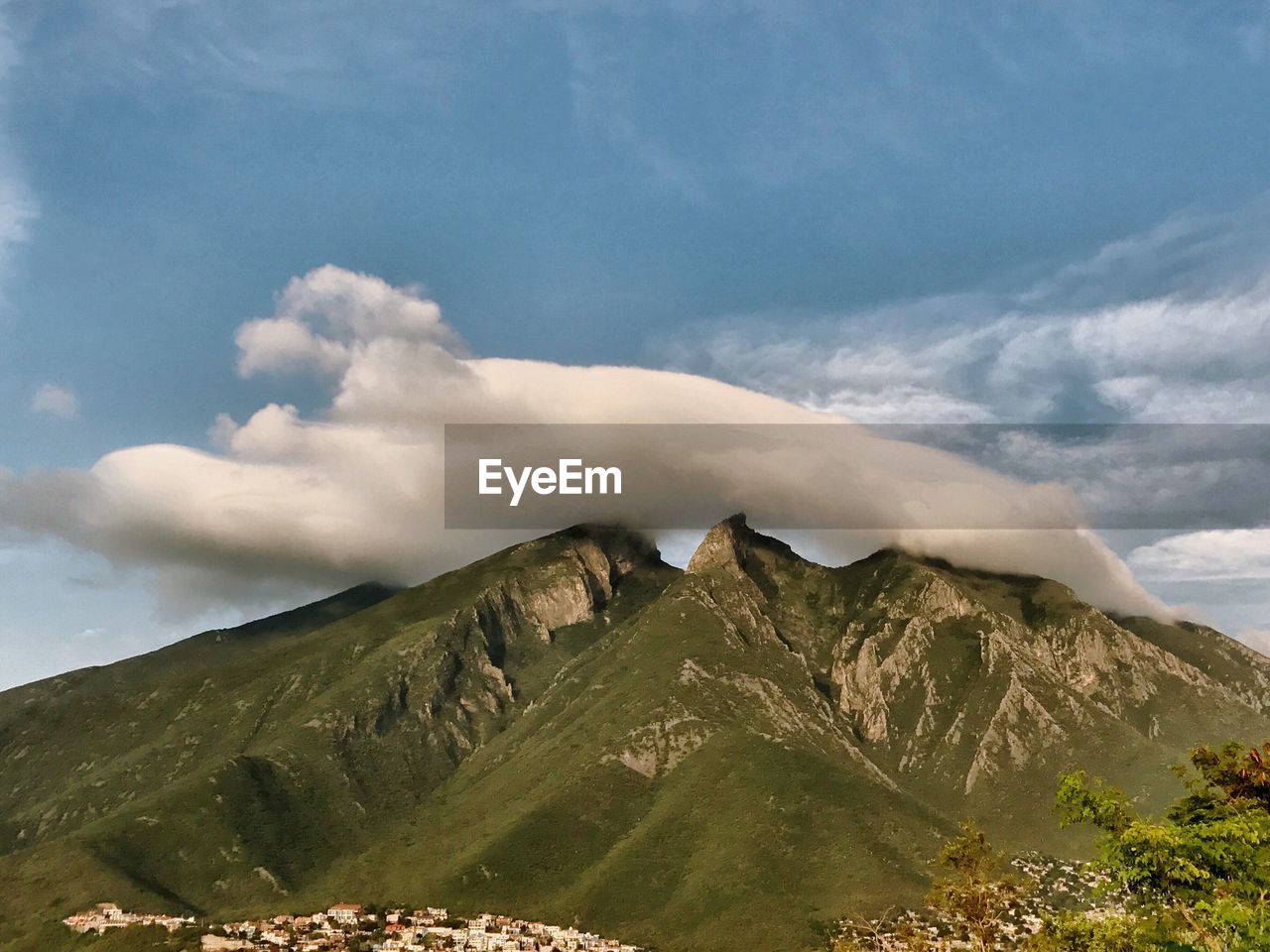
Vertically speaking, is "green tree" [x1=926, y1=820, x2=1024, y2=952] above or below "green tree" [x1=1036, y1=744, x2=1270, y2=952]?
below

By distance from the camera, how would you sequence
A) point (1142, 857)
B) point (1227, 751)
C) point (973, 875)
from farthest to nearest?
1. point (1227, 751)
2. point (973, 875)
3. point (1142, 857)

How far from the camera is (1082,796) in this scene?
5009 centimetres

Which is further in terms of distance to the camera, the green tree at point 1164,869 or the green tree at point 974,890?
the green tree at point 974,890

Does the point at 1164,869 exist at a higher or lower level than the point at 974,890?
higher

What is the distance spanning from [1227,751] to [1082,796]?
63.0 feet

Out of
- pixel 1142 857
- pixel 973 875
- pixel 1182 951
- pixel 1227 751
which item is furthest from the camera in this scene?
pixel 1227 751

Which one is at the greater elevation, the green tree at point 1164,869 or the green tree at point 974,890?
the green tree at point 1164,869

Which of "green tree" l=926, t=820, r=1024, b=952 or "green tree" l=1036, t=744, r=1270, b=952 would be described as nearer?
"green tree" l=1036, t=744, r=1270, b=952

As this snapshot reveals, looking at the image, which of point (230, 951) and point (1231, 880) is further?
point (230, 951)

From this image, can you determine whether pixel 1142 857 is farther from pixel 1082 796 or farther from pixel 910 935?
pixel 910 935

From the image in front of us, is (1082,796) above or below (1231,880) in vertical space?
above

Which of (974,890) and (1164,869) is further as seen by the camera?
(974,890)

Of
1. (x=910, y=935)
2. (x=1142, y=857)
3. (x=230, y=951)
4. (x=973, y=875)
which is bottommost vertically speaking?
(x=230, y=951)

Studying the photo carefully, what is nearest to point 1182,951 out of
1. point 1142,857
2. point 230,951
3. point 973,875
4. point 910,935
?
point 1142,857
